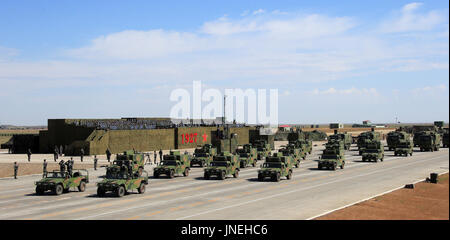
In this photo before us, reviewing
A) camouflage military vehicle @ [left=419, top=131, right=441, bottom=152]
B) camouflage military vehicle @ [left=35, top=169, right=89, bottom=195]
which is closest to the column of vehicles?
camouflage military vehicle @ [left=35, top=169, right=89, bottom=195]

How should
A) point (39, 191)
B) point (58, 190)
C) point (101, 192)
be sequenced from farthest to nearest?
point (39, 191) < point (58, 190) < point (101, 192)

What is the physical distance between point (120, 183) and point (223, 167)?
11657mm

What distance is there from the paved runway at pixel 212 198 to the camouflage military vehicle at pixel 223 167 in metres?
0.70

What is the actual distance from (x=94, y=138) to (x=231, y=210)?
4737cm

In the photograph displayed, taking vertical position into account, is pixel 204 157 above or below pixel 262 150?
below

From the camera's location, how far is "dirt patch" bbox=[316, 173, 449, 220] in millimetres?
21780

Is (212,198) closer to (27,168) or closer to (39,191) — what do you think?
(39,191)

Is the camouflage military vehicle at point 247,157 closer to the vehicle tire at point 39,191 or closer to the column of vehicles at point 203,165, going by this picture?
the column of vehicles at point 203,165

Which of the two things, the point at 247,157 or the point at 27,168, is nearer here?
the point at 27,168

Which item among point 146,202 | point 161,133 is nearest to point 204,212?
point 146,202

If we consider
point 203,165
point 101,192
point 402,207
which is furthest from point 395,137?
point 101,192

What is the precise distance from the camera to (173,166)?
4053 centimetres

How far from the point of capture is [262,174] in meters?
37.4

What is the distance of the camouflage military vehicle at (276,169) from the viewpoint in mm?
37062
